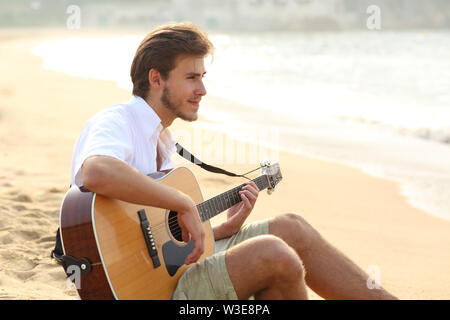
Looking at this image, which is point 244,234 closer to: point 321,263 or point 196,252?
point 321,263

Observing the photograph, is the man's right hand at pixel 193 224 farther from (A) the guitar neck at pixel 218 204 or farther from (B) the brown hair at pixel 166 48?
(B) the brown hair at pixel 166 48

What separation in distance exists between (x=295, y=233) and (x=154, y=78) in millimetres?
999

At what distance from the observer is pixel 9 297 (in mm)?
3047

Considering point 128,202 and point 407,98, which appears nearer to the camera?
point 128,202

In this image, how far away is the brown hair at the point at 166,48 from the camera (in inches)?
109

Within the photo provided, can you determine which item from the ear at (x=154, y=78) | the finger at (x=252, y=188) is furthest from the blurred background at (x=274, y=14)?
the ear at (x=154, y=78)

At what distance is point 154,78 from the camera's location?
280 cm

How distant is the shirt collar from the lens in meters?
2.66

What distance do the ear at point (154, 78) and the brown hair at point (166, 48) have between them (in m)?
0.02

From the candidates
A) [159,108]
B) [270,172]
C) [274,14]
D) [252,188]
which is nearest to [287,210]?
[270,172]

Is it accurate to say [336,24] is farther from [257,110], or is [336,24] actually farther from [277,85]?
[257,110]

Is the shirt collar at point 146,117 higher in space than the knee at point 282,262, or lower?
higher

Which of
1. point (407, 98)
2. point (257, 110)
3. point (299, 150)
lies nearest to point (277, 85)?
point (407, 98)
